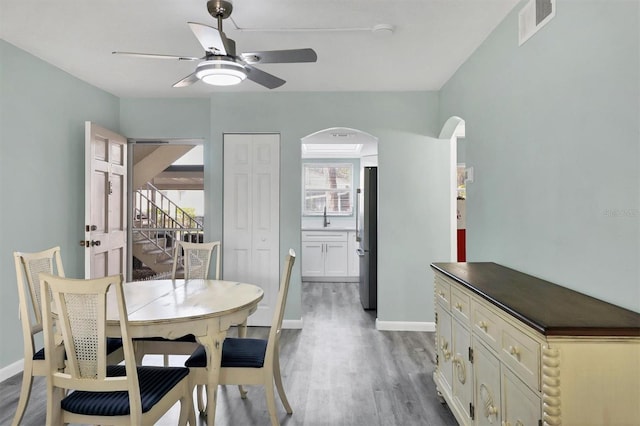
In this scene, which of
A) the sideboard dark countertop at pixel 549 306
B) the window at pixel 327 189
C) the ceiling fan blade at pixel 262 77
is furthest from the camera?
the window at pixel 327 189

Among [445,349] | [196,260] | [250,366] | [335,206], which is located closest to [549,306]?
[445,349]

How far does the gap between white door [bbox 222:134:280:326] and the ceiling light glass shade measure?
79.6 inches

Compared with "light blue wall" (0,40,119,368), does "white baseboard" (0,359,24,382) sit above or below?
below

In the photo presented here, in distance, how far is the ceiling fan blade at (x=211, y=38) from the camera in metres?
1.91

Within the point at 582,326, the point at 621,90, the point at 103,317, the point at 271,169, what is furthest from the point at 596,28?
the point at 271,169

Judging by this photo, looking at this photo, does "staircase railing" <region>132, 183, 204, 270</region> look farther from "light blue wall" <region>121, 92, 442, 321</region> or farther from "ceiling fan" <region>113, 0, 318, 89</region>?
"ceiling fan" <region>113, 0, 318, 89</region>

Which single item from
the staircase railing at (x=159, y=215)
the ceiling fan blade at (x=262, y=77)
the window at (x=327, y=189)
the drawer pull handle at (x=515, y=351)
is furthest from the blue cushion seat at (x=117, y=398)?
the window at (x=327, y=189)

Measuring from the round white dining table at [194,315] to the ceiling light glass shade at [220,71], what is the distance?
133cm

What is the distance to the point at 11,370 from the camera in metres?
3.04

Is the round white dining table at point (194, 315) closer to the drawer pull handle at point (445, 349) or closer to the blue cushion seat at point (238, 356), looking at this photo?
the blue cushion seat at point (238, 356)

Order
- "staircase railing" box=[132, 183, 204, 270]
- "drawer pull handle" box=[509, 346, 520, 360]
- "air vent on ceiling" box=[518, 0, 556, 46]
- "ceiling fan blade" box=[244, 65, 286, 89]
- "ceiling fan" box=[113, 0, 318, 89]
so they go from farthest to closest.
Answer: "staircase railing" box=[132, 183, 204, 270] → "ceiling fan blade" box=[244, 65, 286, 89] → "ceiling fan" box=[113, 0, 318, 89] → "air vent on ceiling" box=[518, 0, 556, 46] → "drawer pull handle" box=[509, 346, 520, 360]

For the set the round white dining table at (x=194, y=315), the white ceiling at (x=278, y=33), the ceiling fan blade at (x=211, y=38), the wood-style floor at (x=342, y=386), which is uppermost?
the white ceiling at (x=278, y=33)

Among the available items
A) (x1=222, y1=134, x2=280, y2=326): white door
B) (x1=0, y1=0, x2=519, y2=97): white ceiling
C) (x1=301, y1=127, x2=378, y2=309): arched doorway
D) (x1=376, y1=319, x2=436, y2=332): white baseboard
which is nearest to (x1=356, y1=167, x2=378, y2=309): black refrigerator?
(x1=301, y1=127, x2=378, y2=309): arched doorway

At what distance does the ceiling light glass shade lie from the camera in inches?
86.1
